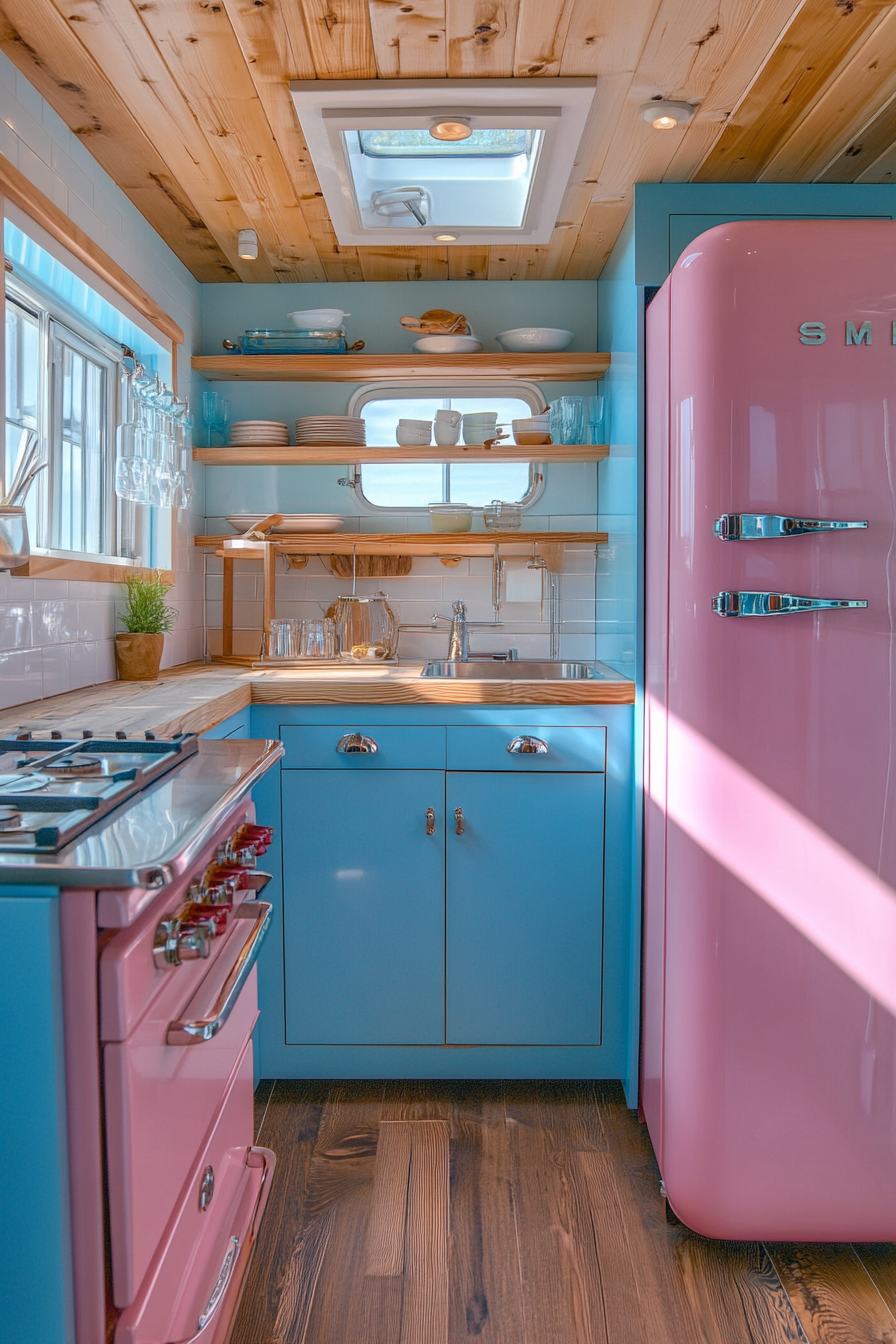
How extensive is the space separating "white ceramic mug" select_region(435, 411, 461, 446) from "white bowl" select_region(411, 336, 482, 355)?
18 cm

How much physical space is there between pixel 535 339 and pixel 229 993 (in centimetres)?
223

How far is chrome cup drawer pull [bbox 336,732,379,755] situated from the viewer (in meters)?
2.37

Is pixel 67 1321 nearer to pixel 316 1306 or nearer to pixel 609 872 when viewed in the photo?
pixel 316 1306

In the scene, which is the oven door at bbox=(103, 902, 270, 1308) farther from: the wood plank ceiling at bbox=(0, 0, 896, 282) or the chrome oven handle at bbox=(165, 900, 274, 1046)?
the wood plank ceiling at bbox=(0, 0, 896, 282)

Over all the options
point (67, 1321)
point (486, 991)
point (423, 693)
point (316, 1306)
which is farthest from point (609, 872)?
point (67, 1321)

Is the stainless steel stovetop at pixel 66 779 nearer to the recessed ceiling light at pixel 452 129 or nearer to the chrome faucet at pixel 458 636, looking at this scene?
the recessed ceiling light at pixel 452 129

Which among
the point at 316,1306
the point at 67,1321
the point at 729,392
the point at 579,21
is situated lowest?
the point at 316,1306

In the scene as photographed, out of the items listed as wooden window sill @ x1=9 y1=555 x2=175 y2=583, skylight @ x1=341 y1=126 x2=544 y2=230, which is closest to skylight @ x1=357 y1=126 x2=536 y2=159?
skylight @ x1=341 y1=126 x2=544 y2=230

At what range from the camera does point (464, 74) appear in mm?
1901

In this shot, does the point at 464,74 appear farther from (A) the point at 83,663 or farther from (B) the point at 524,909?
(B) the point at 524,909

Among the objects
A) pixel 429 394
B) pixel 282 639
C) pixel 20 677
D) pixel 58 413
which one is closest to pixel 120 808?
pixel 20 677

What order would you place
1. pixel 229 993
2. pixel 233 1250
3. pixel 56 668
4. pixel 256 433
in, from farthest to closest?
pixel 256 433, pixel 56 668, pixel 233 1250, pixel 229 993

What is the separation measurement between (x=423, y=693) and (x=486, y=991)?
0.75 m

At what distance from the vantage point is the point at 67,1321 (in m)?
0.97
